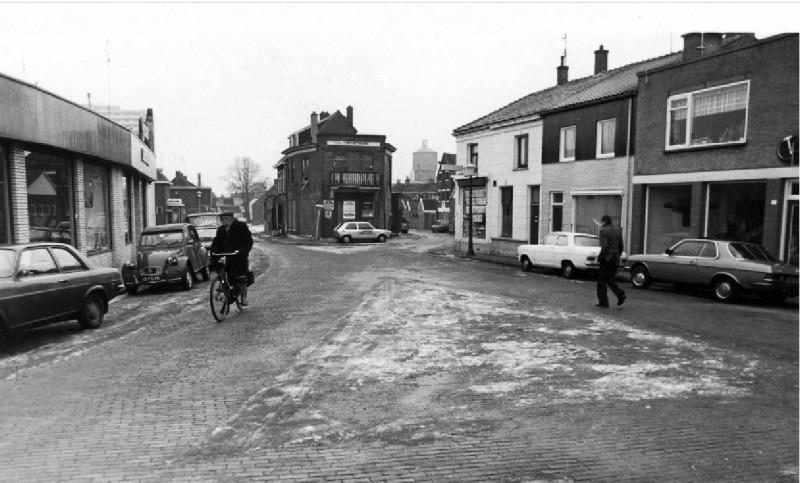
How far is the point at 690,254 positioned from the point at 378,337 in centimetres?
941

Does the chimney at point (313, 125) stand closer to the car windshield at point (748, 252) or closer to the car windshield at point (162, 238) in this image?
the car windshield at point (162, 238)

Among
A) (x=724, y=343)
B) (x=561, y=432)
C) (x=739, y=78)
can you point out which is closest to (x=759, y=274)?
(x=724, y=343)

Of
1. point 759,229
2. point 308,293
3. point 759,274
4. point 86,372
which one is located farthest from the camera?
point 759,229

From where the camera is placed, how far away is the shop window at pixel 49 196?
531 inches

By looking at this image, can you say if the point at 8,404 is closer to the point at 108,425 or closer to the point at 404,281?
the point at 108,425

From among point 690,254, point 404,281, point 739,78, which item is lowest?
point 404,281

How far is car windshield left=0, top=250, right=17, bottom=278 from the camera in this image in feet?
25.2

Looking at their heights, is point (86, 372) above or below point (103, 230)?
below

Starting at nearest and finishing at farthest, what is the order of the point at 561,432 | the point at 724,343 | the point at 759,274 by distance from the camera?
the point at 561,432 < the point at 724,343 < the point at 759,274

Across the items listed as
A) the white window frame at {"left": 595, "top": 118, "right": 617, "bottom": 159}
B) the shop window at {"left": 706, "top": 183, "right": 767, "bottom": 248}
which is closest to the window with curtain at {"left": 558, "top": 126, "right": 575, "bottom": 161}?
the white window frame at {"left": 595, "top": 118, "right": 617, "bottom": 159}

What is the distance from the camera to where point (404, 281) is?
15.8 meters

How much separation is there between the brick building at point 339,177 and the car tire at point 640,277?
31891 mm

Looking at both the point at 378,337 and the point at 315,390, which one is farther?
the point at 378,337

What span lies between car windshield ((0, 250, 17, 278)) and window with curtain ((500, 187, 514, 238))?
71.6 feet
